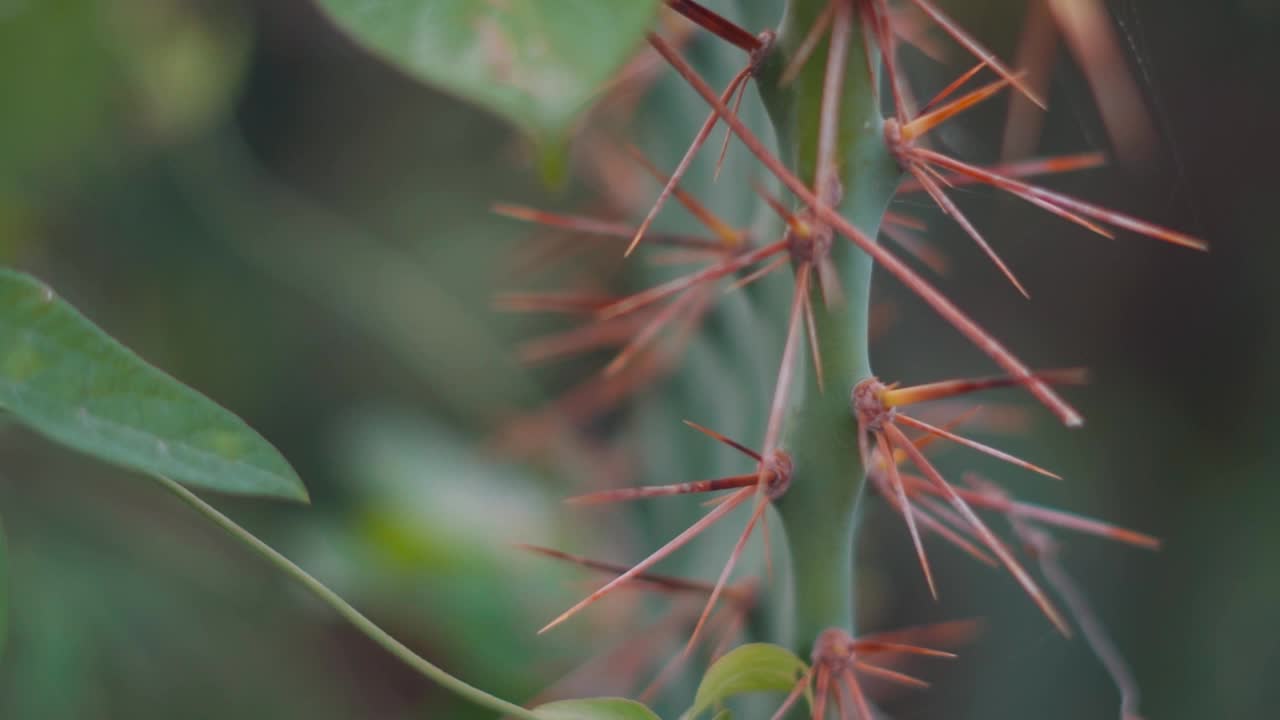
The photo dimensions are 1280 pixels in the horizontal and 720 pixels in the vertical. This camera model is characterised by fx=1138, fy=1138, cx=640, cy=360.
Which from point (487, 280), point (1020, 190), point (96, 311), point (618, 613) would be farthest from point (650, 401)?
point (487, 280)

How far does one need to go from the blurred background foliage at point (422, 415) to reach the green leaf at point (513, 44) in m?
0.66

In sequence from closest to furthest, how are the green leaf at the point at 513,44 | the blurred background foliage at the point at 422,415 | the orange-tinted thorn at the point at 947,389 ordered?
the green leaf at the point at 513,44, the orange-tinted thorn at the point at 947,389, the blurred background foliage at the point at 422,415

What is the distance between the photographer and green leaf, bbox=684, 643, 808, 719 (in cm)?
31

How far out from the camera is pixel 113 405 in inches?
10.3

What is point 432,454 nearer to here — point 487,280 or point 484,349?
point 484,349

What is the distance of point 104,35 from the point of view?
938 mm

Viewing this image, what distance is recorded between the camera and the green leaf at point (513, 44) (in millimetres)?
206

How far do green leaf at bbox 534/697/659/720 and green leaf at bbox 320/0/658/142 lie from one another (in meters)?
0.15

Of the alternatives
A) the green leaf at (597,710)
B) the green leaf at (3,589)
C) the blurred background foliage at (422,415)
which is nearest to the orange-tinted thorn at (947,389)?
the green leaf at (597,710)

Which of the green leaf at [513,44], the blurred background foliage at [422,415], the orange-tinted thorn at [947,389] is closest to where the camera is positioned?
the green leaf at [513,44]

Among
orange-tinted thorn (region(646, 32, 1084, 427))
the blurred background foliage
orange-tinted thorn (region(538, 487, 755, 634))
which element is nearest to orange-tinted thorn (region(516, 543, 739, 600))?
orange-tinted thorn (region(538, 487, 755, 634))

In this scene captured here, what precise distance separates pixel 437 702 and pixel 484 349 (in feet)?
1.39

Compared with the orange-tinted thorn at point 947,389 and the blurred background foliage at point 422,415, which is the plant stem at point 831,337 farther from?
the blurred background foliage at point 422,415

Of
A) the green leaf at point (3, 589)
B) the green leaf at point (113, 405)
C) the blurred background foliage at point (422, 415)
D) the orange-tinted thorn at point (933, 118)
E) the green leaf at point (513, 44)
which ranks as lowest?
the blurred background foliage at point (422, 415)
